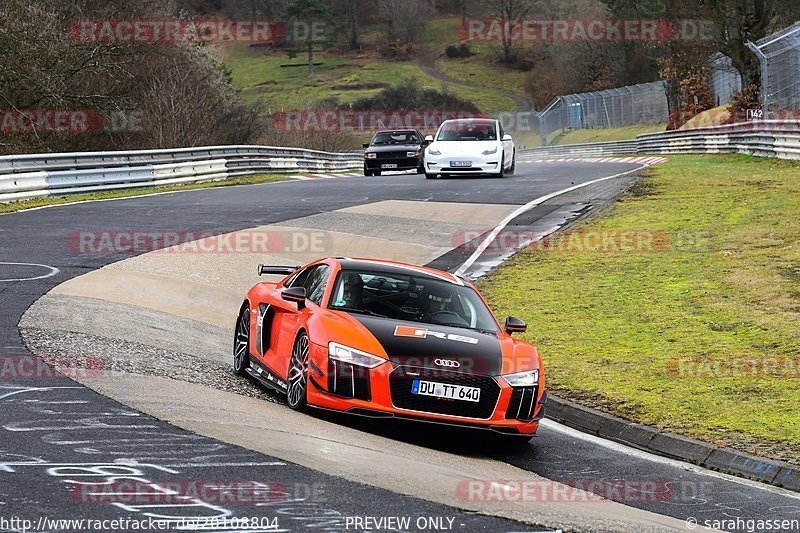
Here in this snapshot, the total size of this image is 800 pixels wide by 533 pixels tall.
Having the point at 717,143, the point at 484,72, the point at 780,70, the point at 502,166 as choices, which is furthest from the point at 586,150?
the point at 484,72

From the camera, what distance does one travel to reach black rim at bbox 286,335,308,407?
942 centimetres

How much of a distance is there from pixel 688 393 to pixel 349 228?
1230 centimetres

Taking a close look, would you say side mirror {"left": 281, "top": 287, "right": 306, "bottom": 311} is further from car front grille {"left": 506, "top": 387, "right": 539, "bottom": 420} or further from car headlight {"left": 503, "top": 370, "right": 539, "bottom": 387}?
car front grille {"left": 506, "top": 387, "right": 539, "bottom": 420}

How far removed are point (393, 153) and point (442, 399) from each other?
33.6 metres

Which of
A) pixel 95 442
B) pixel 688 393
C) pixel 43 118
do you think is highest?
pixel 43 118

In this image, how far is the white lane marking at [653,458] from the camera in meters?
8.41

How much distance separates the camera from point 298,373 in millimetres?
9570

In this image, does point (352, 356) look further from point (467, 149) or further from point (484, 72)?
point (484, 72)

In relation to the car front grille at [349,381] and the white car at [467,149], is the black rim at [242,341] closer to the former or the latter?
the car front grille at [349,381]

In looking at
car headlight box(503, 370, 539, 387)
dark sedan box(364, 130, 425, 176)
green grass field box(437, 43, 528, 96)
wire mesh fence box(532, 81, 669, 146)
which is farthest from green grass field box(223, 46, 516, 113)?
car headlight box(503, 370, 539, 387)

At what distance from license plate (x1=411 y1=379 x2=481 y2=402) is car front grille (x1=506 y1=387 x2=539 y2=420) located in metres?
0.37

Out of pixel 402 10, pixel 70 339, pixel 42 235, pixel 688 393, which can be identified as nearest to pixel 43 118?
pixel 42 235

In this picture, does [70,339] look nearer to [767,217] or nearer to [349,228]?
[349,228]

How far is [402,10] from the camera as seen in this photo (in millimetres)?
148875
